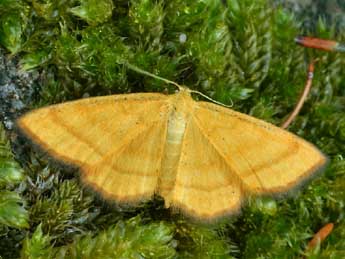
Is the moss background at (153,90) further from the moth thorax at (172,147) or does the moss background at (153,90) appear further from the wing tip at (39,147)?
the moth thorax at (172,147)

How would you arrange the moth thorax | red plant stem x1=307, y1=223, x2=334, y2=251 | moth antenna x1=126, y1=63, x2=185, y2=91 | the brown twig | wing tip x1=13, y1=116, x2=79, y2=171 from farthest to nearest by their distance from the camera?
1. the brown twig
2. red plant stem x1=307, y1=223, x2=334, y2=251
3. moth antenna x1=126, y1=63, x2=185, y2=91
4. the moth thorax
5. wing tip x1=13, y1=116, x2=79, y2=171

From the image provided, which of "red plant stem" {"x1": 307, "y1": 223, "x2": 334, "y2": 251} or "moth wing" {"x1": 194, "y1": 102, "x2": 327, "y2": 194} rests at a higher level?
"moth wing" {"x1": 194, "y1": 102, "x2": 327, "y2": 194}

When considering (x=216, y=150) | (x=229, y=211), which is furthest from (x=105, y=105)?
(x=229, y=211)

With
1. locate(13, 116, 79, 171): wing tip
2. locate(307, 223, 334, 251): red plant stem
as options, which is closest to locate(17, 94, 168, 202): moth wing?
locate(13, 116, 79, 171): wing tip

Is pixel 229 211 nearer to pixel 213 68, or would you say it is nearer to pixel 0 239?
pixel 213 68

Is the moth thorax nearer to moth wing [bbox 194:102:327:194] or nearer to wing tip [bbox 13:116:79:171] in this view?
moth wing [bbox 194:102:327:194]

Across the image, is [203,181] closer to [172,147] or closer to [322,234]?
[172,147]
